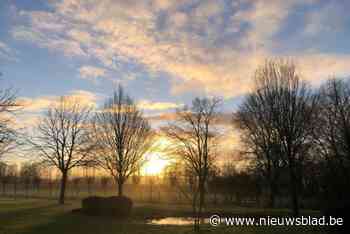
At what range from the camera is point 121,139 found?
110 feet

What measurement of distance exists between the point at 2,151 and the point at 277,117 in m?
20.6

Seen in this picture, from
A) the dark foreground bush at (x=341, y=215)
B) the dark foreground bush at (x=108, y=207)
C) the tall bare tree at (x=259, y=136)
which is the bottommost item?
the dark foreground bush at (x=108, y=207)

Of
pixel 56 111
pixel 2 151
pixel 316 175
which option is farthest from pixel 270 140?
pixel 56 111

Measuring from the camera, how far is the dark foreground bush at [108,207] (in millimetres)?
25562

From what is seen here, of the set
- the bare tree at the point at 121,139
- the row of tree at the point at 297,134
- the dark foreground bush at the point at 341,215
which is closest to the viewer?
the dark foreground bush at the point at 341,215

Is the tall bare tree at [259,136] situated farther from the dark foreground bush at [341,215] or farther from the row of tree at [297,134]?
the dark foreground bush at [341,215]

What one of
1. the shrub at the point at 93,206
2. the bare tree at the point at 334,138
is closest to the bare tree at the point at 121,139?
the shrub at the point at 93,206

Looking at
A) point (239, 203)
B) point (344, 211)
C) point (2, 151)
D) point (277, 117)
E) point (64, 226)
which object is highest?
point (277, 117)

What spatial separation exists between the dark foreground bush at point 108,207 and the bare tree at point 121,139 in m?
7.10

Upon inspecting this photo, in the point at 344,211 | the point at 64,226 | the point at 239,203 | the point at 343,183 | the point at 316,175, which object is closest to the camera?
the point at 344,211

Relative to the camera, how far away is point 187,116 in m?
39.1

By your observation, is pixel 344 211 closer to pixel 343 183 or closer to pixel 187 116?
pixel 343 183

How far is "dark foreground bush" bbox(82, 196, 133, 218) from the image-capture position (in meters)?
25.6

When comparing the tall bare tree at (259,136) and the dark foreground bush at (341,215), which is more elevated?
the tall bare tree at (259,136)
